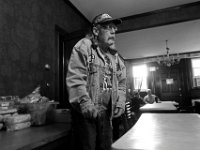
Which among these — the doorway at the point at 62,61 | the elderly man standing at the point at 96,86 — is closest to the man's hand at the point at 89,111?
the elderly man standing at the point at 96,86

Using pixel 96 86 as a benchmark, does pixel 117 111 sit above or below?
below

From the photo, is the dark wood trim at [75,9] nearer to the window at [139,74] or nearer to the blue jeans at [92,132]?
the blue jeans at [92,132]

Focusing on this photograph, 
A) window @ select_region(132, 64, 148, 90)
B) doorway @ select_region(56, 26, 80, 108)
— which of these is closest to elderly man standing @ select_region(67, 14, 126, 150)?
doorway @ select_region(56, 26, 80, 108)

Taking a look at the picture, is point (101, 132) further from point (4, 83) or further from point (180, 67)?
point (180, 67)

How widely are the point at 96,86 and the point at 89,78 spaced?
0.30 ft

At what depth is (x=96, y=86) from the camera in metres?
1.39

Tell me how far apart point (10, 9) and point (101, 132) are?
70.5 inches

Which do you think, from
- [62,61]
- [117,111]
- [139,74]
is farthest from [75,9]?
[139,74]

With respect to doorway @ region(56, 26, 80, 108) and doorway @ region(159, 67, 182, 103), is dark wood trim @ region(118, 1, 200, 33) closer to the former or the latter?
doorway @ region(56, 26, 80, 108)

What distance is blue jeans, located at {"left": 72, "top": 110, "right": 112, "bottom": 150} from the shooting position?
4.00ft

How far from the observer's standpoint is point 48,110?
1.70 m

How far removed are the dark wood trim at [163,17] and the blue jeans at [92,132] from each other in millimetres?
2778

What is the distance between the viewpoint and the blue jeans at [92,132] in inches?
48.1

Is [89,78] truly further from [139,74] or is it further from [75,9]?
[139,74]
